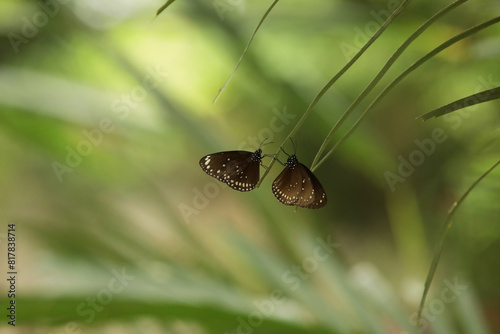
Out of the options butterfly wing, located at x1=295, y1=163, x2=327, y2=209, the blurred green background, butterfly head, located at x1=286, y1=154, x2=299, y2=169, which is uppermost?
the blurred green background

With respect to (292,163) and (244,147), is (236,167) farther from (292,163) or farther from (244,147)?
(244,147)

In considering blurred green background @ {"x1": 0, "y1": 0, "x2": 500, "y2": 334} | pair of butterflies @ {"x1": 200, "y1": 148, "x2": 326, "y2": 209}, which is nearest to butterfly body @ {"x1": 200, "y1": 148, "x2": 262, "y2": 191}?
pair of butterflies @ {"x1": 200, "y1": 148, "x2": 326, "y2": 209}

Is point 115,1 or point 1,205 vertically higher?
point 115,1

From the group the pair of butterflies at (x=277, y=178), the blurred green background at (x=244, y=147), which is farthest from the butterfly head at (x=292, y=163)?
the blurred green background at (x=244, y=147)

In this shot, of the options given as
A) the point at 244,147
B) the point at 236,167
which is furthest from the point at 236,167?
the point at 244,147

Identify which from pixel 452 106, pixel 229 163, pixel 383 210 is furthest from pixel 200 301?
pixel 383 210

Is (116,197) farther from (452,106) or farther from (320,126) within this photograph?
(452,106)

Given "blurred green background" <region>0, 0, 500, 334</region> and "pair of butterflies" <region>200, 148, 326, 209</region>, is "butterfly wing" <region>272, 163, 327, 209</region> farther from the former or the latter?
"blurred green background" <region>0, 0, 500, 334</region>
